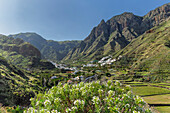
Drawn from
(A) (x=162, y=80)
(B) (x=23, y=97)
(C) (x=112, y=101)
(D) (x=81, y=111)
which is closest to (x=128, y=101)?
(C) (x=112, y=101)

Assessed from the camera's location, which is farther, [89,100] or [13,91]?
[13,91]

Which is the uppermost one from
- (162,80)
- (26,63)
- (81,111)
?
(26,63)

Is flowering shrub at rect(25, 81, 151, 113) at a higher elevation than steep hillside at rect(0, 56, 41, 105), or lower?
higher

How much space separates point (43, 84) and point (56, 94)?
85853mm

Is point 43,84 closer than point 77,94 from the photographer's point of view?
No

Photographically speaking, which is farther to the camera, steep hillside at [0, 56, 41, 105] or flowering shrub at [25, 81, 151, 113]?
steep hillside at [0, 56, 41, 105]

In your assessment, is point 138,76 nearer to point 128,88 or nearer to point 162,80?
point 162,80

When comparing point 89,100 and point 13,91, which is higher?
point 89,100

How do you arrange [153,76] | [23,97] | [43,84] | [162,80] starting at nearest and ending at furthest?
[23,97] → [43,84] → [162,80] → [153,76]

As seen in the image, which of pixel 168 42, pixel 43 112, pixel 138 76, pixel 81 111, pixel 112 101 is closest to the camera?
pixel 43 112

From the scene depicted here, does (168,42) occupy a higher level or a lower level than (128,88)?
higher

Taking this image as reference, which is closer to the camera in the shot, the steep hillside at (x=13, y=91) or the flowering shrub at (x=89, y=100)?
the flowering shrub at (x=89, y=100)

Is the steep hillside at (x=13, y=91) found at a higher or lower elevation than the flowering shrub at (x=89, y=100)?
lower

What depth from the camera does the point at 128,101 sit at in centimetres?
481
